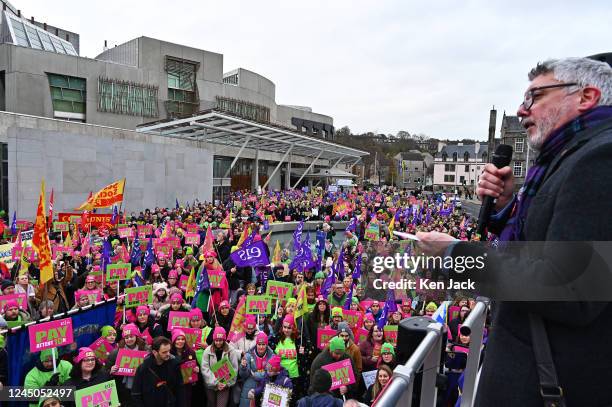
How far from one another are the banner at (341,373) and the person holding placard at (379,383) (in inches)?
10.2

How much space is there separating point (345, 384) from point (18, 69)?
40249mm

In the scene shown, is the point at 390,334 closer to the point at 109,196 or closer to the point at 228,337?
the point at 228,337

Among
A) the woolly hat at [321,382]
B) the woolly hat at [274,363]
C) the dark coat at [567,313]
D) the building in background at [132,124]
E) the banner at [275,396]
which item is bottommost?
the banner at [275,396]

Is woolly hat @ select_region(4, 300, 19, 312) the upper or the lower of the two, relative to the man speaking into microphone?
lower

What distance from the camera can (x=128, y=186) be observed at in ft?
81.8

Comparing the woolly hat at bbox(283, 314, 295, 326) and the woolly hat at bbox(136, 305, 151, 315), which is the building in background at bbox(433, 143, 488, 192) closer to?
the woolly hat at bbox(283, 314, 295, 326)

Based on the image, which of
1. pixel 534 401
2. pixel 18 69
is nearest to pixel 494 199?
pixel 534 401

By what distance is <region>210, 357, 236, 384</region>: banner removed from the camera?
232 inches

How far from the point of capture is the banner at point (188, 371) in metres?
5.83

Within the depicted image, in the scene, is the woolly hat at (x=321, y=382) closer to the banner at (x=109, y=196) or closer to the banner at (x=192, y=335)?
the banner at (x=192, y=335)

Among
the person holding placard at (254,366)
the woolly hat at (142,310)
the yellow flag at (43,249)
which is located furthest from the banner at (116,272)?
the person holding placard at (254,366)

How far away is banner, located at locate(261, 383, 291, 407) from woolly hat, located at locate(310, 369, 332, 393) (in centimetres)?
57

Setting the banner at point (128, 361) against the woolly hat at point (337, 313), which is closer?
the banner at point (128, 361)

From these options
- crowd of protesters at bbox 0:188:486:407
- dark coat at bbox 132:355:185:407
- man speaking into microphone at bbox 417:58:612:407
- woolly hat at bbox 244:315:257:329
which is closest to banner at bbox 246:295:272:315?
crowd of protesters at bbox 0:188:486:407
